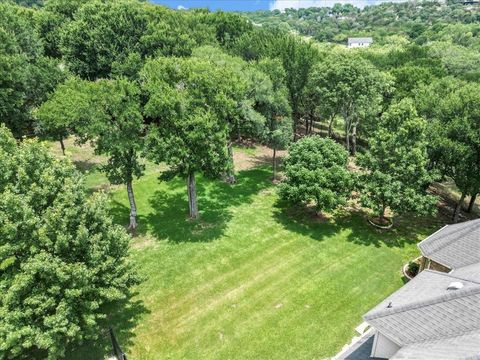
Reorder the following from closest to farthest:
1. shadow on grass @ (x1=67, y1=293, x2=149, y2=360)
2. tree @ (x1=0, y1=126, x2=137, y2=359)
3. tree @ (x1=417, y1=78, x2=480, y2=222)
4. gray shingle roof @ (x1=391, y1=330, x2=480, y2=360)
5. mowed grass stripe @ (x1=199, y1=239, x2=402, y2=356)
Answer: gray shingle roof @ (x1=391, y1=330, x2=480, y2=360) < tree @ (x1=0, y1=126, x2=137, y2=359) < shadow on grass @ (x1=67, y1=293, x2=149, y2=360) < mowed grass stripe @ (x1=199, y1=239, x2=402, y2=356) < tree @ (x1=417, y1=78, x2=480, y2=222)

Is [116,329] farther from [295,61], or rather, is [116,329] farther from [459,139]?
[295,61]

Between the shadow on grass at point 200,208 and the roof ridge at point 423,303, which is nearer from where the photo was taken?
the roof ridge at point 423,303

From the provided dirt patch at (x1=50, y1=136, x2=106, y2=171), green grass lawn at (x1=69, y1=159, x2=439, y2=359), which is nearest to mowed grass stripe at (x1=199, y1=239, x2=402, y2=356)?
green grass lawn at (x1=69, y1=159, x2=439, y2=359)

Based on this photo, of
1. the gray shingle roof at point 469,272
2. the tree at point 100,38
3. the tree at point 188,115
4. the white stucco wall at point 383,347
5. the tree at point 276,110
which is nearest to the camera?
the white stucco wall at point 383,347

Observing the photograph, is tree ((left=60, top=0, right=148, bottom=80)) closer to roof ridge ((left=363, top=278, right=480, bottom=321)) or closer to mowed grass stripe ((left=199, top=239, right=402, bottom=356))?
mowed grass stripe ((left=199, top=239, right=402, bottom=356))

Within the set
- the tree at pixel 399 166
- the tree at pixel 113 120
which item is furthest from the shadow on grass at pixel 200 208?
the tree at pixel 399 166

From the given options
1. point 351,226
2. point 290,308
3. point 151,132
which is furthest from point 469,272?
point 151,132

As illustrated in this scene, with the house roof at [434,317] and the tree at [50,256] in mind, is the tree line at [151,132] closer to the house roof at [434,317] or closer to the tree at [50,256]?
the tree at [50,256]
